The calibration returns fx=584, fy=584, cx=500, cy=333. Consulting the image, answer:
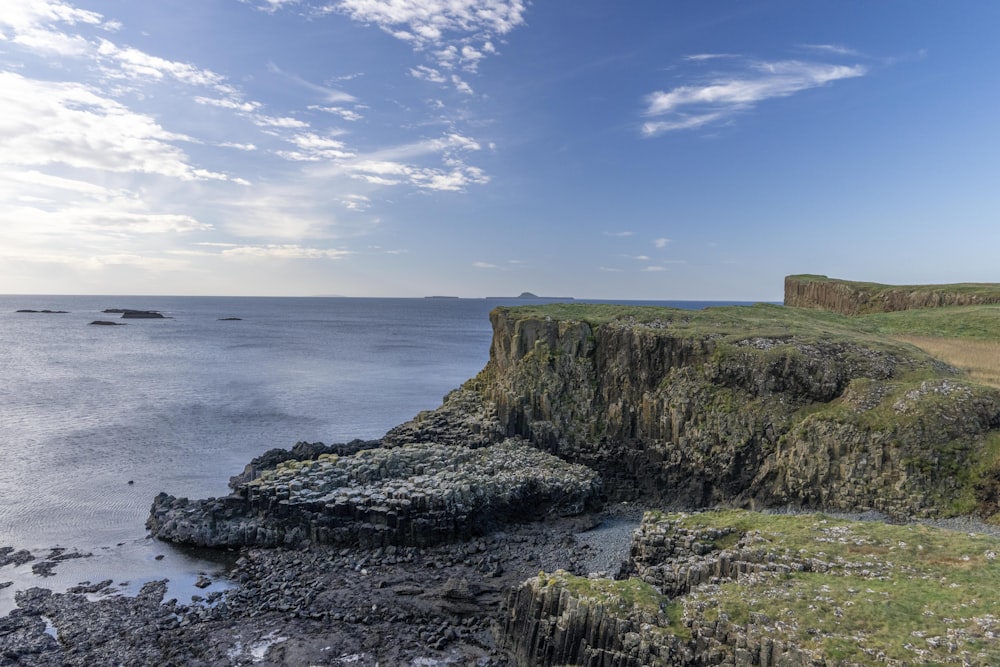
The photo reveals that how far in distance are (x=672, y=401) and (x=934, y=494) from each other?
1397 centimetres

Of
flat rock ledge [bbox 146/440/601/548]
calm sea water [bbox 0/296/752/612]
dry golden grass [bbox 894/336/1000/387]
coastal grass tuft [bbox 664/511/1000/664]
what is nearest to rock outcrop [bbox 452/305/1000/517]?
dry golden grass [bbox 894/336/1000/387]

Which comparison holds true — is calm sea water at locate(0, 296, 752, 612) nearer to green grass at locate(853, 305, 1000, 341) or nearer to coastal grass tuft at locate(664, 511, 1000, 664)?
coastal grass tuft at locate(664, 511, 1000, 664)

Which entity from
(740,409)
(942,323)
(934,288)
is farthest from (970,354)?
(934,288)

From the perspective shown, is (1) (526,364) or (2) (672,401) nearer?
(2) (672,401)

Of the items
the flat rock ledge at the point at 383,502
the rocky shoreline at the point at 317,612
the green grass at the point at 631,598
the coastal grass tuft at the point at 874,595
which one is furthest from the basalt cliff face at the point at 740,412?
the green grass at the point at 631,598

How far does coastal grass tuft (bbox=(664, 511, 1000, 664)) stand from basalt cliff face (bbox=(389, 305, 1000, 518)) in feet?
29.5

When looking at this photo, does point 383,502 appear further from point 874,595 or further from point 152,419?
point 152,419

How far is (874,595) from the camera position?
52.0 feet

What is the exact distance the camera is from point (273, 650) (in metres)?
21.4

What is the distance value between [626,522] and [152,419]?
1916 inches

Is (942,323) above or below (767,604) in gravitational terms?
above

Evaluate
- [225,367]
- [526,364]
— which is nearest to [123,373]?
[225,367]

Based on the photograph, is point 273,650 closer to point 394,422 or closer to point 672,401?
point 672,401

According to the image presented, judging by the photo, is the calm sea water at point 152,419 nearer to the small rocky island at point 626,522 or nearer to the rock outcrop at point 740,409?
the small rocky island at point 626,522
